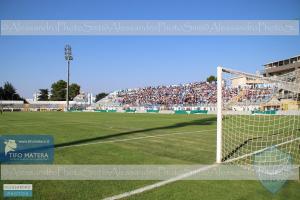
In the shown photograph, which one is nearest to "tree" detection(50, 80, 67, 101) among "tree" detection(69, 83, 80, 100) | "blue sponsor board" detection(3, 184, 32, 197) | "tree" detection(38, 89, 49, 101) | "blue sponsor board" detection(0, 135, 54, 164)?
"tree" detection(69, 83, 80, 100)

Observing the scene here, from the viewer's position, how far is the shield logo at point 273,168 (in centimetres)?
458

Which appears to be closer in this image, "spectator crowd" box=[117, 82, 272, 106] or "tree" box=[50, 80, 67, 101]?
"spectator crowd" box=[117, 82, 272, 106]

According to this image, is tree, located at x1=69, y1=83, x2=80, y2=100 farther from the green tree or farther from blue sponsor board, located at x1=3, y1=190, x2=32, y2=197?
blue sponsor board, located at x1=3, y1=190, x2=32, y2=197

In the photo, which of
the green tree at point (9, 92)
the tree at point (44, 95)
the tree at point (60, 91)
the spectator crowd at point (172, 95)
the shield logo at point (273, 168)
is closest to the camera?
the shield logo at point (273, 168)

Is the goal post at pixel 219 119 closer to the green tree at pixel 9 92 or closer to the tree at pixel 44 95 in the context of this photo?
the green tree at pixel 9 92

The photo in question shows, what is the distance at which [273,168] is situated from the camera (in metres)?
5.50

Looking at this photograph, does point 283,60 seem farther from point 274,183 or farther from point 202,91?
point 274,183

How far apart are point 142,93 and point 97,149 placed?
53.3 m

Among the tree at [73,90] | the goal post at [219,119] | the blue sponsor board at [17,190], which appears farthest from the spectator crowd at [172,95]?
the tree at [73,90]

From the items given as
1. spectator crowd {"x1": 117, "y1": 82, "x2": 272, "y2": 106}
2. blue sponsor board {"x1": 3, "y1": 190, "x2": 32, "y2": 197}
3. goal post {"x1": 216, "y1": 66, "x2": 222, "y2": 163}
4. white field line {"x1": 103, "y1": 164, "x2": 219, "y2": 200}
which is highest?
spectator crowd {"x1": 117, "y1": 82, "x2": 272, "y2": 106}

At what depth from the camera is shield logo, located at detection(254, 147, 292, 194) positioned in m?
4.58

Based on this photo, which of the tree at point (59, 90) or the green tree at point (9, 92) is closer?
the green tree at point (9, 92)

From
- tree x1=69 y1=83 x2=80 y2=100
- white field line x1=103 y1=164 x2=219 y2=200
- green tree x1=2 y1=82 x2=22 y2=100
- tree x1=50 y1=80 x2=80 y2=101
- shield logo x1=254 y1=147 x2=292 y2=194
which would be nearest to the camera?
white field line x1=103 y1=164 x2=219 y2=200

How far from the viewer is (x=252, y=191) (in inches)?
164
